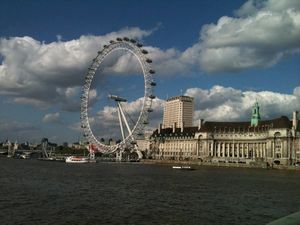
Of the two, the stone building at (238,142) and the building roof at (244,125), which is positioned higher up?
the building roof at (244,125)

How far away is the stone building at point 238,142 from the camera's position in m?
139

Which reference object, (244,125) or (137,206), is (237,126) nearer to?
(244,125)

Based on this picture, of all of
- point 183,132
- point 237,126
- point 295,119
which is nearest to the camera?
point 295,119

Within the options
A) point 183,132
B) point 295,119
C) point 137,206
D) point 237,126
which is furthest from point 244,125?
point 137,206

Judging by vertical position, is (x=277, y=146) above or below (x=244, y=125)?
below

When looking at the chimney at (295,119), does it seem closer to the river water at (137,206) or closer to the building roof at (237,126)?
the building roof at (237,126)

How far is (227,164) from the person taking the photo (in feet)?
465

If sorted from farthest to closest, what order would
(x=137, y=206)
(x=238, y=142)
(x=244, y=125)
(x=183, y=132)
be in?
1. (x=183, y=132)
2. (x=244, y=125)
3. (x=238, y=142)
4. (x=137, y=206)

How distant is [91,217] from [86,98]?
317ft

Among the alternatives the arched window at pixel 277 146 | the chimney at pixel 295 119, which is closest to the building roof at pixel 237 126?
the chimney at pixel 295 119

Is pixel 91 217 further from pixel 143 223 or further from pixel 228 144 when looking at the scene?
pixel 228 144

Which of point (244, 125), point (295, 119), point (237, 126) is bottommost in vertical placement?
point (237, 126)

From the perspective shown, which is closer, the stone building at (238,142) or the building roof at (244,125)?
the stone building at (238,142)

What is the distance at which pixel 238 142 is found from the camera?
536 feet
